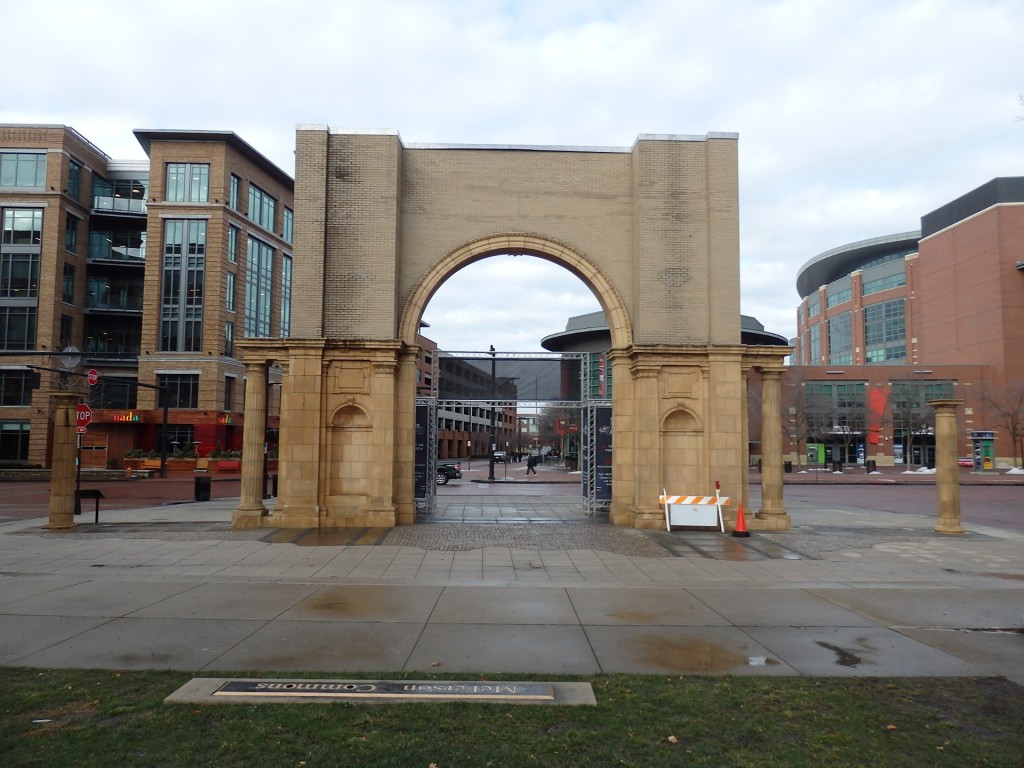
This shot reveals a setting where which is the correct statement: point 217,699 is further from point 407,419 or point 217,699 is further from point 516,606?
point 407,419

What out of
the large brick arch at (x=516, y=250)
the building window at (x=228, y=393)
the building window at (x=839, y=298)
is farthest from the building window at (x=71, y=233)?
the building window at (x=839, y=298)

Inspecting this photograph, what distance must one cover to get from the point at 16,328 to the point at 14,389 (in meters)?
4.32

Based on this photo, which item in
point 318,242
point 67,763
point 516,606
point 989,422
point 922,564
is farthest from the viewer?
point 989,422

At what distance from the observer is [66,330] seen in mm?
50344

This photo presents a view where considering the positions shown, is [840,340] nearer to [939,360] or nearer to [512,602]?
[939,360]

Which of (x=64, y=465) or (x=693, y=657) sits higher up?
(x=64, y=465)

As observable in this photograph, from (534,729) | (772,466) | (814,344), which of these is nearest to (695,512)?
(772,466)

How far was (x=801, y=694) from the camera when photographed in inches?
227

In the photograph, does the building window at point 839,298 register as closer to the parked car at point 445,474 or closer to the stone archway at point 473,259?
the parked car at point 445,474

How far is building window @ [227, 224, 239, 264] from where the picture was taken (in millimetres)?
49875

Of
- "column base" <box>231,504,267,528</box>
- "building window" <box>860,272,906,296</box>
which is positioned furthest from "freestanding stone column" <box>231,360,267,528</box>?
"building window" <box>860,272,906,296</box>

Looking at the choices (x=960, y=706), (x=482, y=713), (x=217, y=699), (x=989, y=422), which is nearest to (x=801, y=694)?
(x=960, y=706)

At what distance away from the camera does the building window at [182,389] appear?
48.4 metres

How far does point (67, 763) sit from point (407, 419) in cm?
1359
